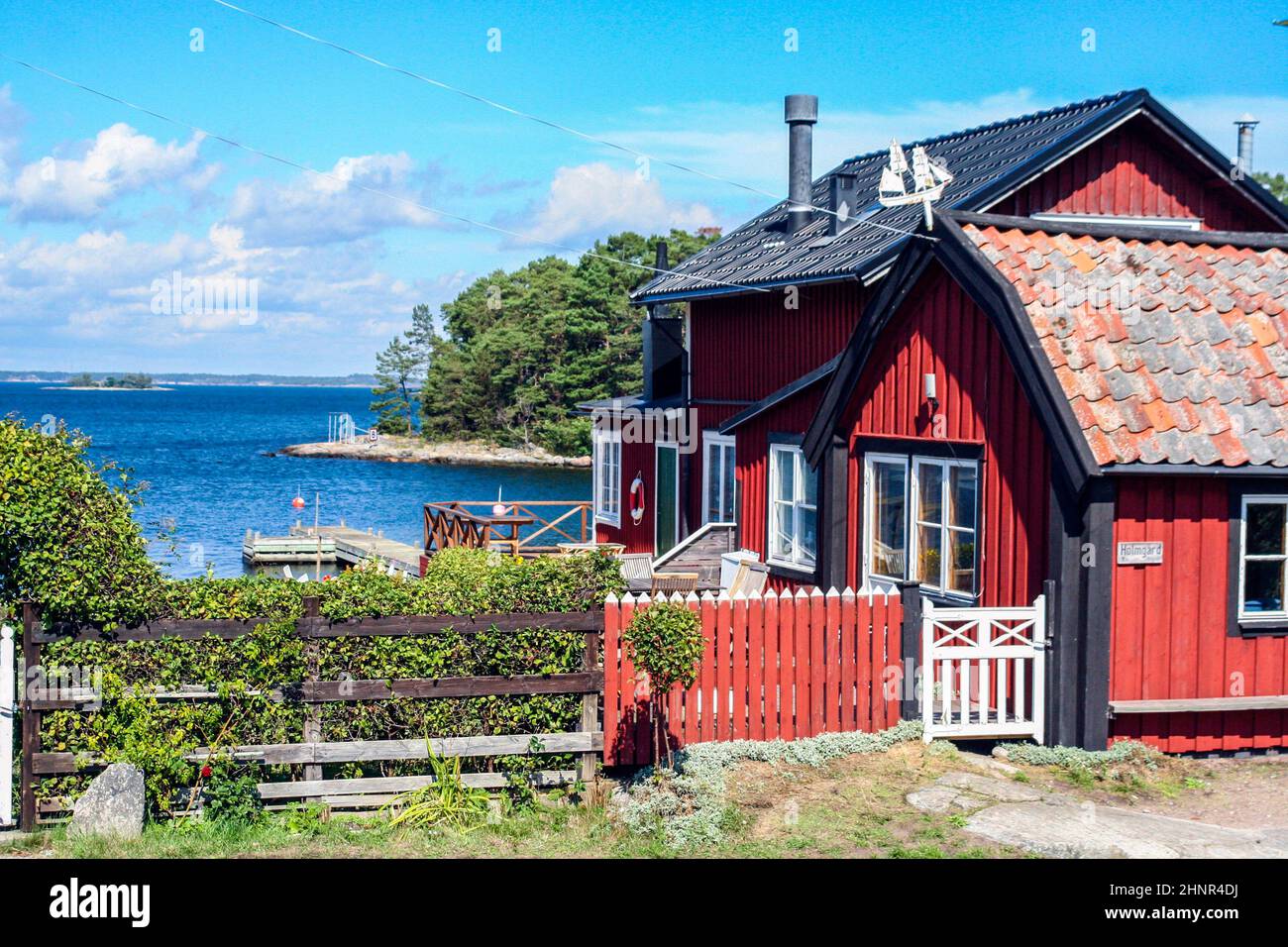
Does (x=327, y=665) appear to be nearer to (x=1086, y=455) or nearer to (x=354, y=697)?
(x=354, y=697)

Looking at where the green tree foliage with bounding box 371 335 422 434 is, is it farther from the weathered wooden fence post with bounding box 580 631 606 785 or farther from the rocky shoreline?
the weathered wooden fence post with bounding box 580 631 606 785

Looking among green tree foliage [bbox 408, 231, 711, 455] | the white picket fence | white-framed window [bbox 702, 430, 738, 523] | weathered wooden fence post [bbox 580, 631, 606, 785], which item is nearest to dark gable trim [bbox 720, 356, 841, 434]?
white-framed window [bbox 702, 430, 738, 523]

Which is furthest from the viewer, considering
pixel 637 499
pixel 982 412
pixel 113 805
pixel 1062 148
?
pixel 637 499

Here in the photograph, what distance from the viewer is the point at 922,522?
14281mm

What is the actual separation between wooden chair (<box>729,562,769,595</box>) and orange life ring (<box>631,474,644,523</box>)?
8374 millimetres

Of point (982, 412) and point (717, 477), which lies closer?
point (982, 412)

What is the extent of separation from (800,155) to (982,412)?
13.1 metres

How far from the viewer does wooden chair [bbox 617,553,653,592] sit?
20828 mm

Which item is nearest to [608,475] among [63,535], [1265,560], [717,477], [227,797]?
[717,477]

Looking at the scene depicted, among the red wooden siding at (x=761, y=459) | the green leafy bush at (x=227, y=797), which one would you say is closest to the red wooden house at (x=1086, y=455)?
the red wooden siding at (x=761, y=459)

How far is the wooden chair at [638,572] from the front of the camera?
20828 millimetres

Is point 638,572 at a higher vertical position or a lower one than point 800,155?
lower
